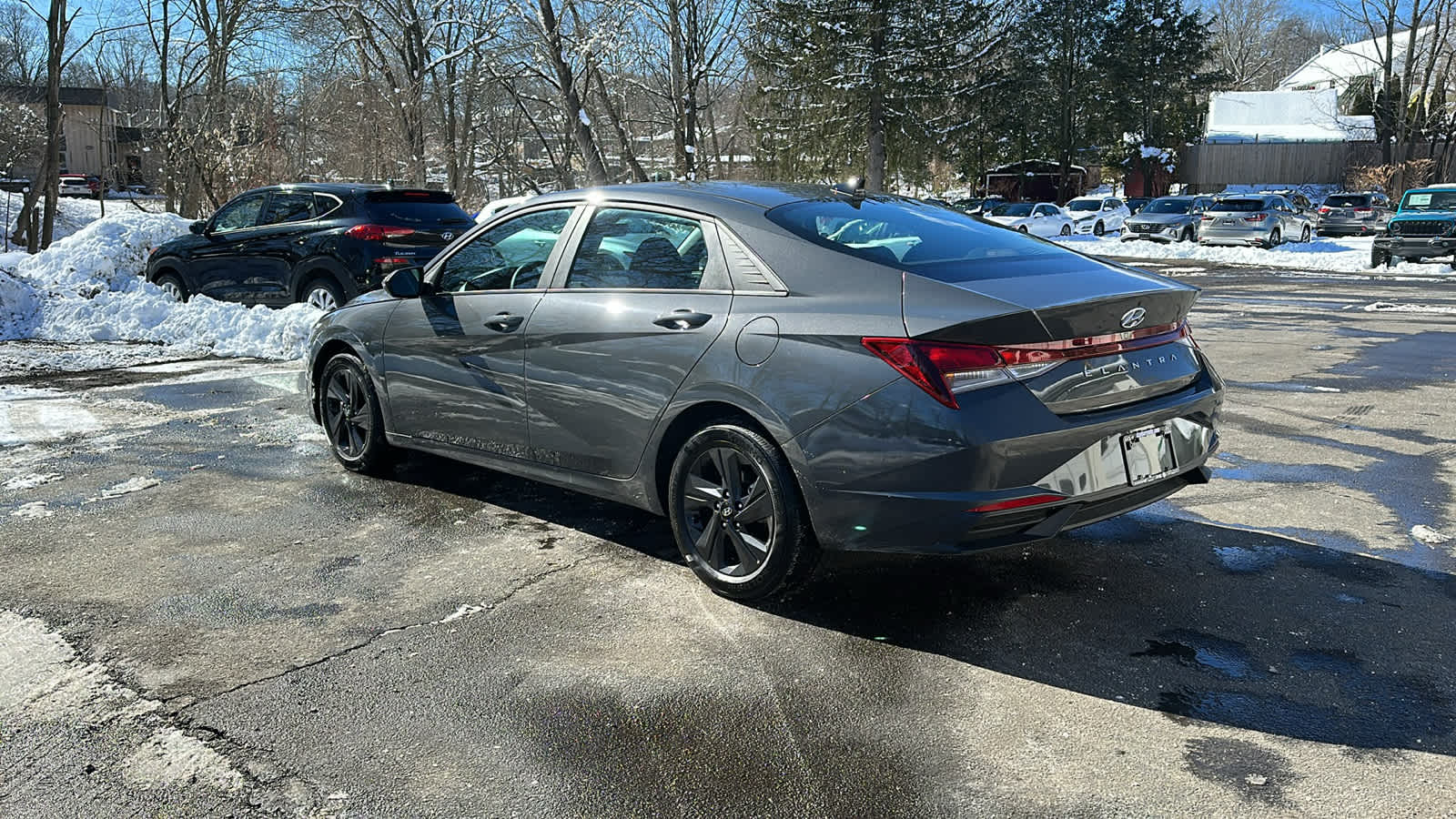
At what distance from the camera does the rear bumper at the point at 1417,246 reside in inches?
898

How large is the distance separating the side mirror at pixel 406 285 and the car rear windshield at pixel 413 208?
608 cm

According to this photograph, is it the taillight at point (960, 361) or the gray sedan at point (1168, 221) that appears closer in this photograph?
the taillight at point (960, 361)

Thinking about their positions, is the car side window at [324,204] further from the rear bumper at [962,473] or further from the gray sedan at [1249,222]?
the gray sedan at [1249,222]

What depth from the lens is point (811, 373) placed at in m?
3.81

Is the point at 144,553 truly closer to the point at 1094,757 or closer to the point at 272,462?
the point at 272,462

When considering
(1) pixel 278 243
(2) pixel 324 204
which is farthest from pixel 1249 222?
(1) pixel 278 243

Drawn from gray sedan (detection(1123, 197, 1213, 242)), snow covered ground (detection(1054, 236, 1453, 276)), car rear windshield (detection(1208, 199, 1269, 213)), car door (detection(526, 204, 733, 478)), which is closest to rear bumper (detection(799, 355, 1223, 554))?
car door (detection(526, 204, 733, 478))

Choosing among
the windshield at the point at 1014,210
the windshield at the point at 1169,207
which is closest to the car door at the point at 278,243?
the windshield at the point at 1169,207

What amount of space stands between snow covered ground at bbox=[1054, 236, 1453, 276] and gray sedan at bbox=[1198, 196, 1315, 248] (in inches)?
10.3

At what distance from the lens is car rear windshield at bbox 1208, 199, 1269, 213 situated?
29.8 m

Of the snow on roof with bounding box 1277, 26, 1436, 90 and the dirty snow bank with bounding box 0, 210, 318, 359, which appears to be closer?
the dirty snow bank with bounding box 0, 210, 318, 359

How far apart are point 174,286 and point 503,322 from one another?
31.4 feet

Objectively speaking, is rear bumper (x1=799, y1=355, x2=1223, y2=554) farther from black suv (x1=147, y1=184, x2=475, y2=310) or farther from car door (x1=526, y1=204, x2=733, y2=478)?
black suv (x1=147, y1=184, x2=475, y2=310)

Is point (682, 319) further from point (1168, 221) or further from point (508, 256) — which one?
point (1168, 221)
